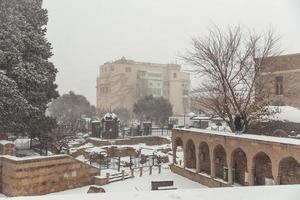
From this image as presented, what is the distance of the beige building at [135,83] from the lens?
76312 mm

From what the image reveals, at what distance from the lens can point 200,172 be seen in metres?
18.3

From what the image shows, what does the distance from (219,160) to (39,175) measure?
26.5 feet

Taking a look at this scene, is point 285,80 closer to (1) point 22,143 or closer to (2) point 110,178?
(2) point 110,178

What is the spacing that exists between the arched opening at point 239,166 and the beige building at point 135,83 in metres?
57.3

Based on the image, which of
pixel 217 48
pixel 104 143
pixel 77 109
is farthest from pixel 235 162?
pixel 77 109

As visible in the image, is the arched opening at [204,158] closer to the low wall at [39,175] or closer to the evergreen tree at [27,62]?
the low wall at [39,175]

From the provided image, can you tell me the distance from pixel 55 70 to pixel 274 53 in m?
13.5

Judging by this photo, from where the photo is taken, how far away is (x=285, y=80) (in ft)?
92.6

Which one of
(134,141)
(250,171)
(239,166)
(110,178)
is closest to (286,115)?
(239,166)

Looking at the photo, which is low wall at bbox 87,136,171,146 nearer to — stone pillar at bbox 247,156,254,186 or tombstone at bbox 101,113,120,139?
tombstone at bbox 101,113,120,139

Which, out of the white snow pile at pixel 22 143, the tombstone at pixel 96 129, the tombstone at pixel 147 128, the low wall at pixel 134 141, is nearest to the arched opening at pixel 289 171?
the white snow pile at pixel 22 143

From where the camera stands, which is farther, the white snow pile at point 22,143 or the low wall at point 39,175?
the white snow pile at point 22,143

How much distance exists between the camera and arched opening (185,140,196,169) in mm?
20219

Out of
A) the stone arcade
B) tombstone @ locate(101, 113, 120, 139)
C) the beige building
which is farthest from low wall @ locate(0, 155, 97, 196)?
the beige building
